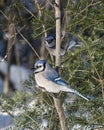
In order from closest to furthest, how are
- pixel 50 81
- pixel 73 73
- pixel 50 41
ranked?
pixel 50 81, pixel 73 73, pixel 50 41

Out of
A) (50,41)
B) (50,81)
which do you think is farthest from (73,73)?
(50,81)

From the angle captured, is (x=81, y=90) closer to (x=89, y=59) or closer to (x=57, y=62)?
(x=89, y=59)

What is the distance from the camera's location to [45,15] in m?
2.89

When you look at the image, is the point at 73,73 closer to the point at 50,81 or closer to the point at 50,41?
the point at 50,41

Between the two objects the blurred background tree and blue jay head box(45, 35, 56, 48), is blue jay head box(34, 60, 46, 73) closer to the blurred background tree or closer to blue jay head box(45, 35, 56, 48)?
the blurred background tree

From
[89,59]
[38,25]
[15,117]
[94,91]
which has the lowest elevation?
[15,117]

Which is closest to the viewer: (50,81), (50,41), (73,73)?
(50,81)

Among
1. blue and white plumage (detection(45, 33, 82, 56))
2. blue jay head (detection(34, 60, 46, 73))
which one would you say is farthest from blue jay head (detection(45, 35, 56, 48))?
blue jay head (detection(34, 60, 46, 73))

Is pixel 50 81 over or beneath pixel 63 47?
over

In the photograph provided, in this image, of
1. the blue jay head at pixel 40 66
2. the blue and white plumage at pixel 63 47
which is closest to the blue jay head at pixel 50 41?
the blue and white plumage at pixel 63 47

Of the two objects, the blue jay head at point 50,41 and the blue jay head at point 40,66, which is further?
the blue jay head at point 50,41

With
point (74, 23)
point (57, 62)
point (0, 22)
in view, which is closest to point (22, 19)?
point (0, 22)

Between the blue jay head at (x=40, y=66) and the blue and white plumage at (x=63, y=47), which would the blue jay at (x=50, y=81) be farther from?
the blue and white plumage at (x=63, y=47)

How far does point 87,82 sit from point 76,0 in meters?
0.48
